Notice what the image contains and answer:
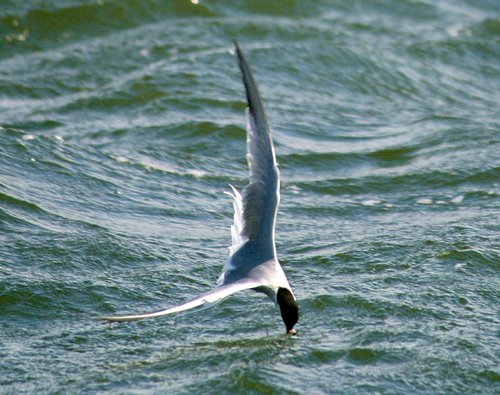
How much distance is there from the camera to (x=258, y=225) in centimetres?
625

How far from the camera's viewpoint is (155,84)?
12.6m

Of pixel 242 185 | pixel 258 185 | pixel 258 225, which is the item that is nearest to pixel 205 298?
pixel 258 225

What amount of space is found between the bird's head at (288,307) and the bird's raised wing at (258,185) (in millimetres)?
337

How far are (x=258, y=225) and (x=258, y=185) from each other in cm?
26

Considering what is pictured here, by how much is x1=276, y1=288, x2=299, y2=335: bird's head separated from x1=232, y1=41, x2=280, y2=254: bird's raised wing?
337mm

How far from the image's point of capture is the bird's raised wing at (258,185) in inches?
245

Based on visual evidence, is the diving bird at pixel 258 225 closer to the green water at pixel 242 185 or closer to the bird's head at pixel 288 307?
the bird's head at pixel 288 307

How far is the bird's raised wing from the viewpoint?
621cm

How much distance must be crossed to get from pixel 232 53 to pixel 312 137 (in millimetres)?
2842

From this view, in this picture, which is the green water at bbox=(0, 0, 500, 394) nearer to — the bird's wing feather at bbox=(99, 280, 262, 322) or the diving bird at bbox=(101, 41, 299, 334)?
the diving bird at bbox=(101, 41, 299, 334)

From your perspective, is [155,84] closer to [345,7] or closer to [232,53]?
[232,53]

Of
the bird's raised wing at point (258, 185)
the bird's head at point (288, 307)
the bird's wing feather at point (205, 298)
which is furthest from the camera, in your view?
the bird's raised wing at point (258, 185)

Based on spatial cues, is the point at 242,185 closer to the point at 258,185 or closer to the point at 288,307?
the point at 258,185

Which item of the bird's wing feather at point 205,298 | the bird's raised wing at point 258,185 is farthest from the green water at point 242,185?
Result: the bird's raised wing at point 258,185
